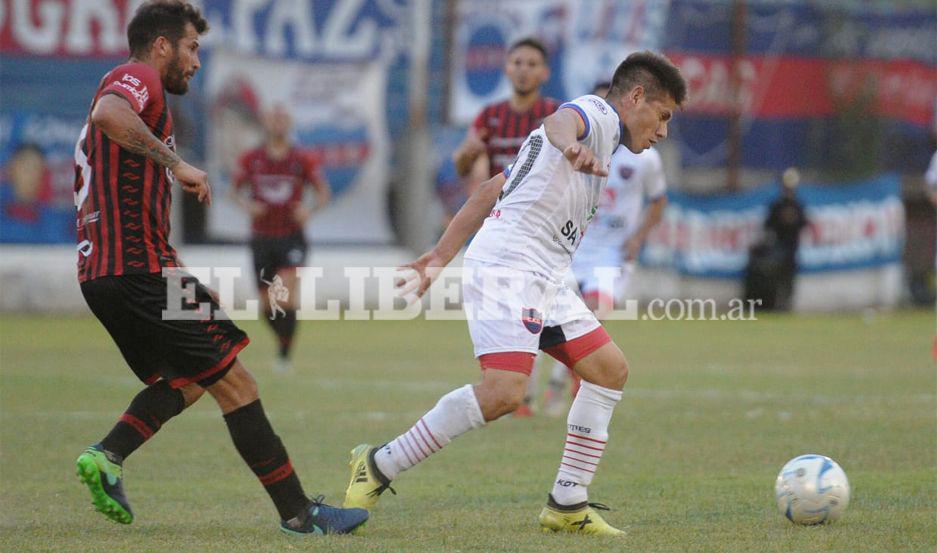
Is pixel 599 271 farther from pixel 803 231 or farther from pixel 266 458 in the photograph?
pixel 803 231

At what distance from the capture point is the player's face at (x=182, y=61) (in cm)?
596

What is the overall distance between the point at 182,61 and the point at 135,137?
0.54 metres

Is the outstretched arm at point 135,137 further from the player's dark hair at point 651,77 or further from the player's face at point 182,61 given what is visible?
the player's dark hair at point 651,77

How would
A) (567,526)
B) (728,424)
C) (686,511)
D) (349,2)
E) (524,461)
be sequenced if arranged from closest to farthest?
(567,526)
(686,511)
(524,461)
(728,424)
(349,2)

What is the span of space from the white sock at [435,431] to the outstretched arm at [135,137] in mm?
1333

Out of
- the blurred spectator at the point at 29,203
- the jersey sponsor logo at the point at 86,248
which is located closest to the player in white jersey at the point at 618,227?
the jersey sponsor logo at the point at 86,248

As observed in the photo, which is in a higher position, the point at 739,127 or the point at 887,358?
the point at 739,127

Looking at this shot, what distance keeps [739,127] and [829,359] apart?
13.3 meters

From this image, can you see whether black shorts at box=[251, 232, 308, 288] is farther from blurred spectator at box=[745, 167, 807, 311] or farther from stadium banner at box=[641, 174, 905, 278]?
blurred spectator at box=[745, 167, 807, 311]

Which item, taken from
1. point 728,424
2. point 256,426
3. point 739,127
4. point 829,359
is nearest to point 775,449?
point 728,424

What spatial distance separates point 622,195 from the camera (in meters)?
11.5

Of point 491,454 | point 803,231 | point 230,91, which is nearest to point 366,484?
point 491,454

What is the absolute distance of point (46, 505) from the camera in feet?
21.9

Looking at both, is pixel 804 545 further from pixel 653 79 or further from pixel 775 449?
pixel 775 449
